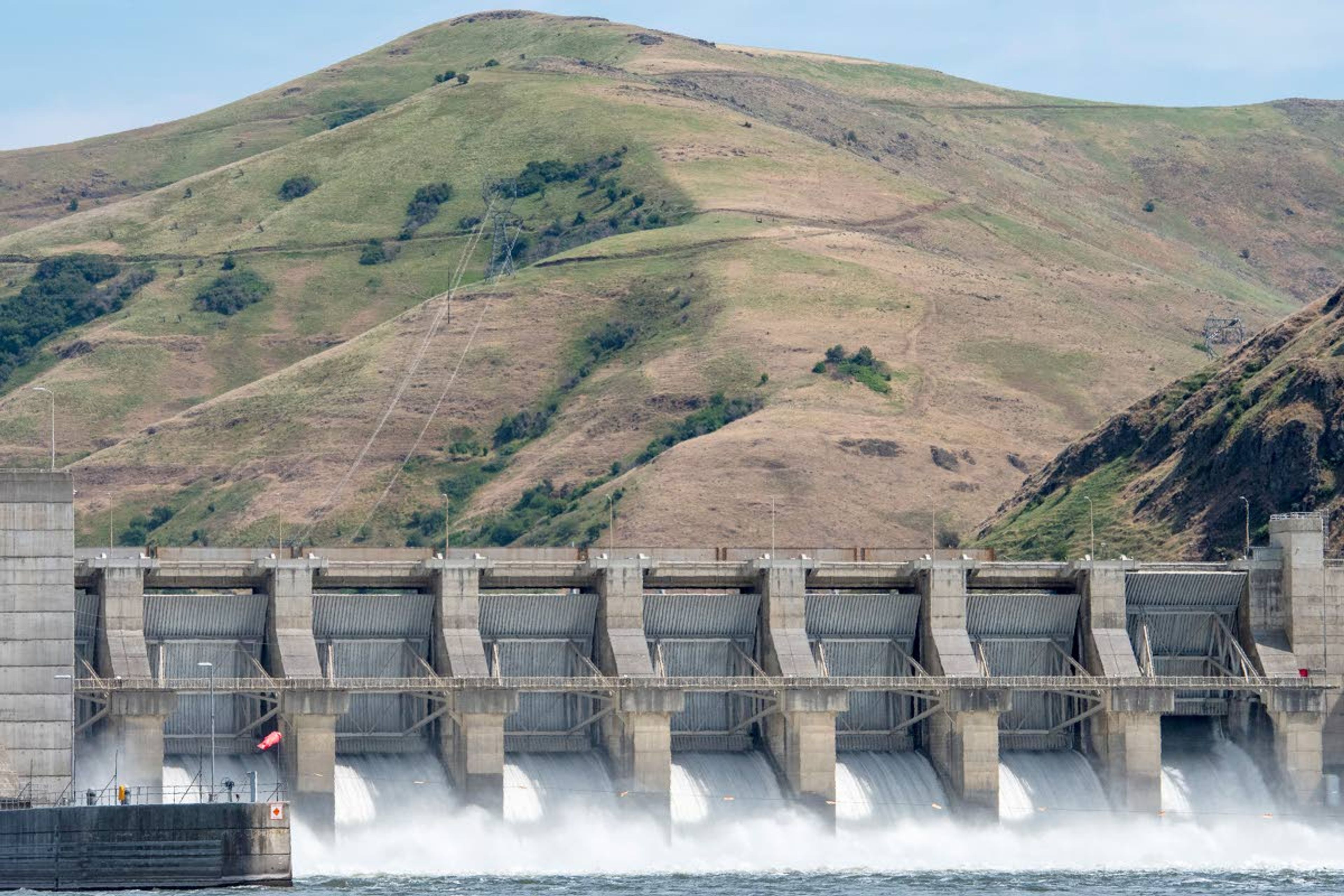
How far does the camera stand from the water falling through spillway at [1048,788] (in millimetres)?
132250

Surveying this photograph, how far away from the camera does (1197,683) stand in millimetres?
133500

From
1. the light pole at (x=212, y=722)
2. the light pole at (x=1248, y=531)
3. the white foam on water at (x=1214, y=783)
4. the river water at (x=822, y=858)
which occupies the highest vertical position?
the light pole at (x=1248, y=531)

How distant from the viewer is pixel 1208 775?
449 feet

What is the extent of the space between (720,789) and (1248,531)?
39252mm

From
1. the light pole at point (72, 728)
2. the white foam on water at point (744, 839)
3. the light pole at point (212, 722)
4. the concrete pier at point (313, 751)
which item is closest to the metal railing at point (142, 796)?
the light pole at point (72, 728)

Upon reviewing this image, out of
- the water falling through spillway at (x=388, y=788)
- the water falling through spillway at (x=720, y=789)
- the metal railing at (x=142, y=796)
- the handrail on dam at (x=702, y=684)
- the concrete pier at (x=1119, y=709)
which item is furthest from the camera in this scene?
the concrete pier at (x=1119, y=709)

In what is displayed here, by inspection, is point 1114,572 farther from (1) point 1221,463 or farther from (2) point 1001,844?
(1) point 1221,463

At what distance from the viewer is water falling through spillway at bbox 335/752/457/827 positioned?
123 m

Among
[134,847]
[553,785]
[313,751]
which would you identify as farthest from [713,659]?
[134,847]

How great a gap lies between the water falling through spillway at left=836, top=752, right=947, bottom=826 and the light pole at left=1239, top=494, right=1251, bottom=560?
845 inches

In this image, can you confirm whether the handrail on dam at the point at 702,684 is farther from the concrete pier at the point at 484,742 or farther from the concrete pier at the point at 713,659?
the concrete pier at the point at 484,742

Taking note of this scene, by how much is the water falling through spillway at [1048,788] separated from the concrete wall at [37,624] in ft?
152

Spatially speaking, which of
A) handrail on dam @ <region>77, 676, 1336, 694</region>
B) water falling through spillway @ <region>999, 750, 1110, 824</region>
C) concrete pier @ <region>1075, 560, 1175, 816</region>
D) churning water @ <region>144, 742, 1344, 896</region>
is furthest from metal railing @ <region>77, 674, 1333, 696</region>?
churning water @ <region>144, 742, 1344, 896</region>

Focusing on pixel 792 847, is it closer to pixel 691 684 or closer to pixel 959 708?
pixel 691 684
